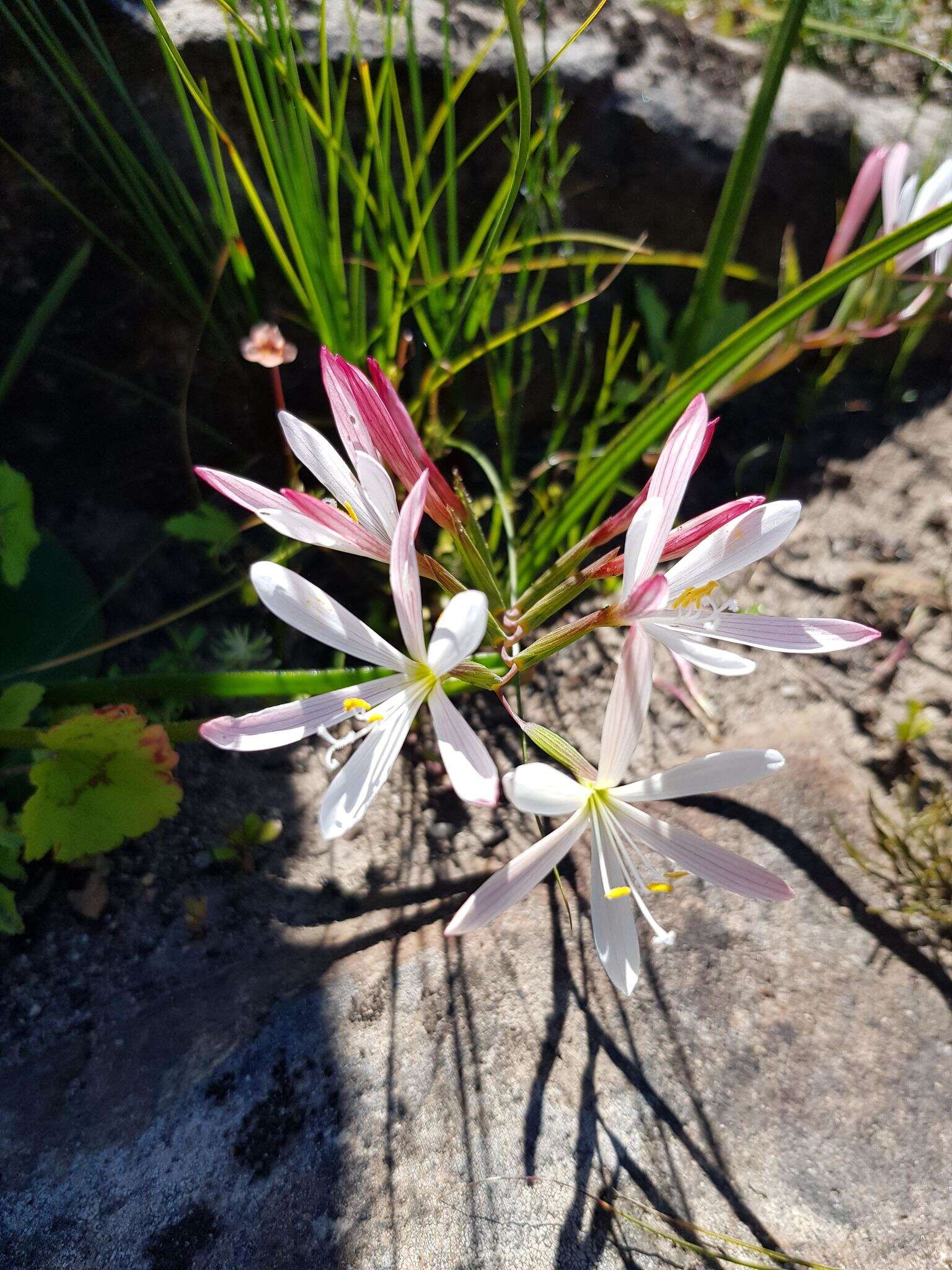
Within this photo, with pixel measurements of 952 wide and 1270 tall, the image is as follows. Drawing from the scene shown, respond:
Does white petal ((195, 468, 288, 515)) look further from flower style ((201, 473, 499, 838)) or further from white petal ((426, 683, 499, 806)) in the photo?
white petal ((426, 683, 499, 806))

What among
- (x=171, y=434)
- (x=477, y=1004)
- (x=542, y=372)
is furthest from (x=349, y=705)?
(x=542, y=372)

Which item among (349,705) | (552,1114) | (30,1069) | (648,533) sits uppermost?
(648,533)

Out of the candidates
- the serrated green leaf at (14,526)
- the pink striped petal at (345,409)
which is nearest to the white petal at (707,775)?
the pink striped petal at (345,409)

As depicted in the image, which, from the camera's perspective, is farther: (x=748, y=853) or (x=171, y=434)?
(x=171, y=434)

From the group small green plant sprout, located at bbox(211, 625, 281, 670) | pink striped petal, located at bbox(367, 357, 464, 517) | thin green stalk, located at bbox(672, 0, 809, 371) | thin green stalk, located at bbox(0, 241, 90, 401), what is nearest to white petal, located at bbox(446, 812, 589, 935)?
pink striped petal, located at bbox(367, 357, 464, 517)

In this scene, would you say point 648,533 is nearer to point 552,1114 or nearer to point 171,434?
point 552,1114

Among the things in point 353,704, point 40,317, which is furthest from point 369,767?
point 40,317

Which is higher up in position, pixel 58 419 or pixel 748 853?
pixel 58 419
